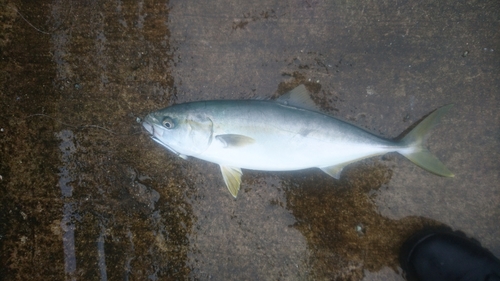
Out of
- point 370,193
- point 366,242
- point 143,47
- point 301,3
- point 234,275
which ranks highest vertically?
point 301,3

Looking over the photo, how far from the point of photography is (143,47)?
2.96 m

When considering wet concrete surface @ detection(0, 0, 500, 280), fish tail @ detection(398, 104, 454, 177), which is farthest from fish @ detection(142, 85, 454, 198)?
wet concrete surface @ detection(0, 0, 500, 280)

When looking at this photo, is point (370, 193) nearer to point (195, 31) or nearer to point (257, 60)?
point (257, 60)

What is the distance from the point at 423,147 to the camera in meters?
2.71

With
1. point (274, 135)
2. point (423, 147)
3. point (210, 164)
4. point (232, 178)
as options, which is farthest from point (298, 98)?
→ point (423, 147)

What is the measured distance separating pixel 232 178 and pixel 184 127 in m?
0.62

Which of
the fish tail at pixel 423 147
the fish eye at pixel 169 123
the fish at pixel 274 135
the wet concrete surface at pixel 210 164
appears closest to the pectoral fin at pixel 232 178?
the fish at pixel 274 135

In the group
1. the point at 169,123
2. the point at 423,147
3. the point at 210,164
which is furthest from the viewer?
the point at 210,164

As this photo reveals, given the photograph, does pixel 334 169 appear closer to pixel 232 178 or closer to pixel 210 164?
pixel 232 178

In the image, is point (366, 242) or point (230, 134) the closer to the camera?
point (230, 134)

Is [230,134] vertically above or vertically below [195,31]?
below

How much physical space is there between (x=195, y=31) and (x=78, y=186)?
1866 millimetres

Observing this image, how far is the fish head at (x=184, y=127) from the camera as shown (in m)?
2.58

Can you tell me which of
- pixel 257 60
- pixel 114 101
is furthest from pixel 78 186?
pixel 257 60
